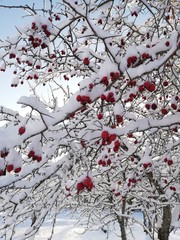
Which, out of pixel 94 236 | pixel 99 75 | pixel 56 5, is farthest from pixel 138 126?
pixel 94 236

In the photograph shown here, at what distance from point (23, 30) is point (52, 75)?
2822 millimetres

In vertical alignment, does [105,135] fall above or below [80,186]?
above

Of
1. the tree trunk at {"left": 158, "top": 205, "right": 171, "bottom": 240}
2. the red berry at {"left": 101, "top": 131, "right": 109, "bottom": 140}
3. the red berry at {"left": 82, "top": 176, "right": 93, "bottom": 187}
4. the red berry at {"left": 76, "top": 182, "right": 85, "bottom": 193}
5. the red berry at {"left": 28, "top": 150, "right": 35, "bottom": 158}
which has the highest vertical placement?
the red berry at {"left": 101, "top": 131, "right": 109, "bottom": 140}

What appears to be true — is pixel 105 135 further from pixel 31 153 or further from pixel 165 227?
pixel 165 227

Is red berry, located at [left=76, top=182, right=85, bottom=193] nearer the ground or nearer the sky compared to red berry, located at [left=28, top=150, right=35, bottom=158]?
nearer the ground

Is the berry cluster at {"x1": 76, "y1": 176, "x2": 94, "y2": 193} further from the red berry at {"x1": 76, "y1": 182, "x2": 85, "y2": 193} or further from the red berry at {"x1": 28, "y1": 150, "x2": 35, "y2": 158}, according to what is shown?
the red berry at {"x1": 28, "y1": 150, "x2": 35, "y2": 158}

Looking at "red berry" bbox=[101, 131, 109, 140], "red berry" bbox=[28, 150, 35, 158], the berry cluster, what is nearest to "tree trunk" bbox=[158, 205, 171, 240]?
the berry cluster

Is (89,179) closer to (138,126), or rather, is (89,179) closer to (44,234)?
(138,126)

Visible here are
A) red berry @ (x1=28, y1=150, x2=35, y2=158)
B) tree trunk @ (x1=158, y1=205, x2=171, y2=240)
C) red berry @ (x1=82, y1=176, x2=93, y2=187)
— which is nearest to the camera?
red berry @ (x1=28, y1=150, x2=35, y2=158)

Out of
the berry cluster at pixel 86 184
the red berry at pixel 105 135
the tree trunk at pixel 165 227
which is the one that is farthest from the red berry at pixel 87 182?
the tree trunk at pixel 165 227

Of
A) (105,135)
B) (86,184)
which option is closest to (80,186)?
(86,184)

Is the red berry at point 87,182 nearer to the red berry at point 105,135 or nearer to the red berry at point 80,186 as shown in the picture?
the red berry at point 80,186

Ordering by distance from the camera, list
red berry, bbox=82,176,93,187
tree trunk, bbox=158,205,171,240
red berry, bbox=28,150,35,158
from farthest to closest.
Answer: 1. tree trunk, bbox=158,205,171,240
2. red berry, bbox=82,176,93,187
3. red berry, bbox=28,150,35,158

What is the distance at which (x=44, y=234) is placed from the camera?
18.3 metres
